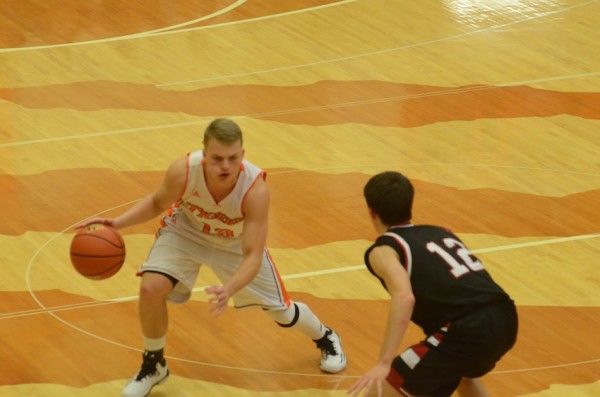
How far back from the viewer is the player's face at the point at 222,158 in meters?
6.49

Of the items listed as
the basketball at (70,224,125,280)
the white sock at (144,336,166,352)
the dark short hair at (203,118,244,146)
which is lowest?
the white sock at (144,336,166,352)

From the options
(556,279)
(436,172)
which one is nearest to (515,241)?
(556,279)

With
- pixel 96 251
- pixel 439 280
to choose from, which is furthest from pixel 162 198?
pixel 439 280

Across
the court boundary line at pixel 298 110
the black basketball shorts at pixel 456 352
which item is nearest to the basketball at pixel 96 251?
the black basketball shorts at pixel 456 352

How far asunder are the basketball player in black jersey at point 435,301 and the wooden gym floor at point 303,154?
132 cm

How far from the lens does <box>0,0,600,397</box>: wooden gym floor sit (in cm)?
755

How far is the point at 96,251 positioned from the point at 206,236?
0.60m

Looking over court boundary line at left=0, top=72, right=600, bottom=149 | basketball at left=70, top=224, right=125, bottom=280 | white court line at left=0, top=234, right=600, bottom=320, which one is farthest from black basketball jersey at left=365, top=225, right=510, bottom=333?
court boundary line at left=0, top=72, right=600, bottom=149

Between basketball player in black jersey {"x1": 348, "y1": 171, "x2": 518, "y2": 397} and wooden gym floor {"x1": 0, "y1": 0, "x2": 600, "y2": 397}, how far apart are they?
4.33 ft

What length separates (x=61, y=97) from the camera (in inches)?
440

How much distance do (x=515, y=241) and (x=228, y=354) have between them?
8.20 feet

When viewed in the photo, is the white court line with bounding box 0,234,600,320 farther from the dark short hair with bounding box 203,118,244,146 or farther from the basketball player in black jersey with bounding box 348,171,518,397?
the basketball player in black jersey with bounding box 348,171,518,397

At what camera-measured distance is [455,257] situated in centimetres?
593

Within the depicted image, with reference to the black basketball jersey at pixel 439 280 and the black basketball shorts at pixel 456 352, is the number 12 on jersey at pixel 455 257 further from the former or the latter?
the black basketball shorts at pixel 456 352
